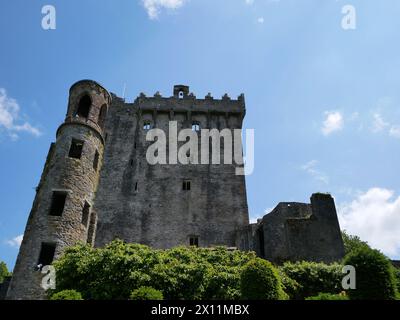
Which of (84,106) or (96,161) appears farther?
(84,106)

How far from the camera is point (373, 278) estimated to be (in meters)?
12.9

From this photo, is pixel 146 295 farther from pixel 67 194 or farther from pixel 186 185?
pixel 186 185

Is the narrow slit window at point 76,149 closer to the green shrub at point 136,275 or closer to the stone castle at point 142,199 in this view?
the stone castle at point 142,199

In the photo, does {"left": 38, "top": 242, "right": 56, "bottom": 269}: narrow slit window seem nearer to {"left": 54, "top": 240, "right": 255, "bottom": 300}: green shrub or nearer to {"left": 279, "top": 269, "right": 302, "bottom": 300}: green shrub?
{"left": 54, "top": 240, "right": 255, "bottom": 300}: green shrub

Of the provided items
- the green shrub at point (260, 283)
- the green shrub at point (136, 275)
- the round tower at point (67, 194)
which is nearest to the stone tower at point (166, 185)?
the round tower at point (67, 194)

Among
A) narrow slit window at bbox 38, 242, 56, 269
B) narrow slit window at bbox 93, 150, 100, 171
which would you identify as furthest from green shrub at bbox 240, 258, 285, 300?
narrow slit window at bbox 93, 150, 100, 171

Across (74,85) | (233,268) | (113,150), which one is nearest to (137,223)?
(113,150)

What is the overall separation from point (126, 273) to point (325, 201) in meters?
14.3

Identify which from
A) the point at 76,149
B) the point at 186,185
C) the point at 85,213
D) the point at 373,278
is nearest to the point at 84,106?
the point at 76,149

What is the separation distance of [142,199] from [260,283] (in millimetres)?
19971

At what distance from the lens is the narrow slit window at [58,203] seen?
20.4 m

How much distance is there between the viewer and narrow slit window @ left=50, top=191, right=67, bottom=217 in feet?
67.1

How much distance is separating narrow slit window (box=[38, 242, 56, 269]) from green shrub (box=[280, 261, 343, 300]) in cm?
1172
